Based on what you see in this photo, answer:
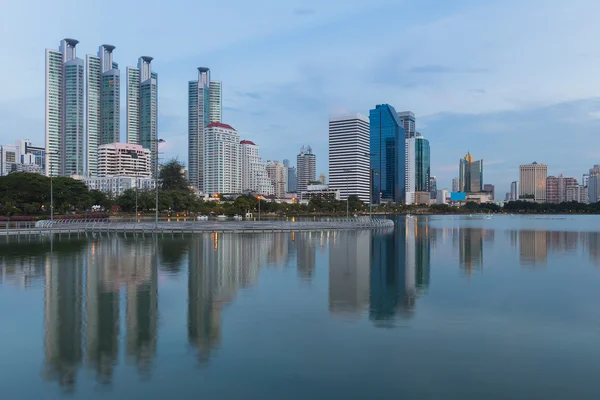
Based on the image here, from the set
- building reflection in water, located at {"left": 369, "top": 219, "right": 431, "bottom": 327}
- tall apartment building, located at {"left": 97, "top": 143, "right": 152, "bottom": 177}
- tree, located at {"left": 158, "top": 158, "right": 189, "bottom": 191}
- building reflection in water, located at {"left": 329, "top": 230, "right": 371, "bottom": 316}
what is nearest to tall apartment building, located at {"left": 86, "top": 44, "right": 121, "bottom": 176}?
tall apartment building, located at {"left": 97, "top": 143, "right": 152, "bottom": 177}

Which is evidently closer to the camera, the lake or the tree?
the lake

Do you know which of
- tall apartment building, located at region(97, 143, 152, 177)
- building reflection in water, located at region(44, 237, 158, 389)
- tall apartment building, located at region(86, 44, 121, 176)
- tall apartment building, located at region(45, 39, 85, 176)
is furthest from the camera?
tall apartment building, located at region(86, 44, 121, 176)

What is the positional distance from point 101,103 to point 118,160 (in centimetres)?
2397

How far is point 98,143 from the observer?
6914 inches

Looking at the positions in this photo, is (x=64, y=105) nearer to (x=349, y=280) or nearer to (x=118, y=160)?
(x=118, y=160)

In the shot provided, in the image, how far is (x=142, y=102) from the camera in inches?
7185

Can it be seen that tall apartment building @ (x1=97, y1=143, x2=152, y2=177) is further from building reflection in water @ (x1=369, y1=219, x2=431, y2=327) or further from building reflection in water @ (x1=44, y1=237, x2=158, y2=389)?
building reflection in water @ (x1=44, y1=237, x2=158, y2=389)

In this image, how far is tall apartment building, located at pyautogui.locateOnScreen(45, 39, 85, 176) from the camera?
161m

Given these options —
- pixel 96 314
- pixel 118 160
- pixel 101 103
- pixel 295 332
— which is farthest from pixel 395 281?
pixel 101 103

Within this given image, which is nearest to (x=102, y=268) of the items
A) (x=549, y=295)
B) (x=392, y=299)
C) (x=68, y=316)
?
(x=68, y=316)

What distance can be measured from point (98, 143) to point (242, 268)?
173607 millimetres

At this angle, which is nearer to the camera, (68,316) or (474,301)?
(68,316)

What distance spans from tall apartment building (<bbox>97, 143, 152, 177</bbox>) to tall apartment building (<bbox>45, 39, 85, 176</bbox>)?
9.92 metres

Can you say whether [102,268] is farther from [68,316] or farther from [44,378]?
[44,378]
